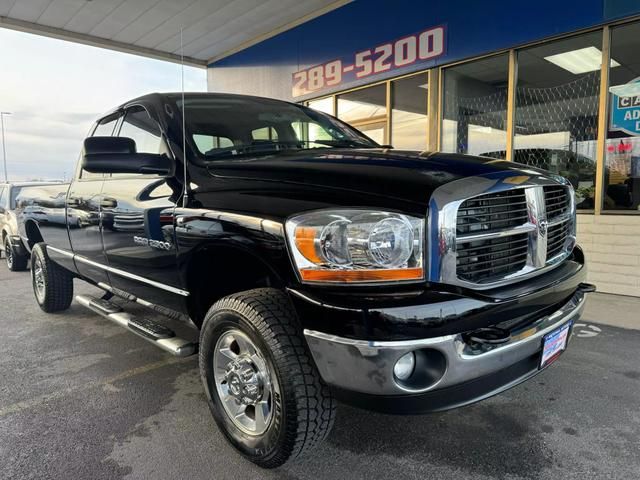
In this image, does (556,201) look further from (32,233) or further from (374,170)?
(32,233)

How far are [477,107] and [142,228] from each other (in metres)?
5.86

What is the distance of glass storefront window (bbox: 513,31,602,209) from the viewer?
19.0 feet

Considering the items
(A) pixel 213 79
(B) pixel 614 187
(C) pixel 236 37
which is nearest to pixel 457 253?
(B) pixel 614 187

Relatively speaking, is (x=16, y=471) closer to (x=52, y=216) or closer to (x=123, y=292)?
(x=123, y=292)

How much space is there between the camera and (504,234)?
6.47ft

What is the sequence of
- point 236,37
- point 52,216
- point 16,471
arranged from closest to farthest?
point 16,471 < point 52,216 < point 236,37

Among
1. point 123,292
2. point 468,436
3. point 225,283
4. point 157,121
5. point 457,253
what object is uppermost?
point 157,121

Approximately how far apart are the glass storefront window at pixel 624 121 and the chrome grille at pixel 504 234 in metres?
4.09

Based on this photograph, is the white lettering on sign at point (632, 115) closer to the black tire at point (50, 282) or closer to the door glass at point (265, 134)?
the door glass at point (265, 134)

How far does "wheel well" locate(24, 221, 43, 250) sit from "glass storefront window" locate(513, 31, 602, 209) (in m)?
6.14

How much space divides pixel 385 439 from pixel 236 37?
34.5ft

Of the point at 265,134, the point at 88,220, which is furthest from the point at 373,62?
the point at 88,220

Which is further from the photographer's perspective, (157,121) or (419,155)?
(157,121)

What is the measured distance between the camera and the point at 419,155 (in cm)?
234
